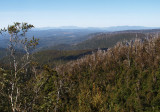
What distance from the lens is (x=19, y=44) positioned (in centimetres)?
1302

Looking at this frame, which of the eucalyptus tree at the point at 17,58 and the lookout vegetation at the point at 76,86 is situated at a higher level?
the eucalyptus tree at the point at 17,58

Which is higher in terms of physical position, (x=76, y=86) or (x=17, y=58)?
(x=17, y=58)

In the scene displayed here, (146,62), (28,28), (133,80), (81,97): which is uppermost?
(28,28)

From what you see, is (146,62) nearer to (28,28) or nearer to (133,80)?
(133,80)

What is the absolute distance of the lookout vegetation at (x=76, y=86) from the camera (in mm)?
12055

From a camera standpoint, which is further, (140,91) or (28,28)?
(140,91)

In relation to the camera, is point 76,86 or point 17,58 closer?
point 17,58

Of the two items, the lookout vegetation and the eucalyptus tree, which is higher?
the eucalyptus tree

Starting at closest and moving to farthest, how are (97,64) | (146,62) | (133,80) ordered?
(133,80)
(146,62)
(97,64)

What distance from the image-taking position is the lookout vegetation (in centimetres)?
1205

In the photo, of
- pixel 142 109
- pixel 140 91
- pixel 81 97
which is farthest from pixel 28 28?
pixel 140 91

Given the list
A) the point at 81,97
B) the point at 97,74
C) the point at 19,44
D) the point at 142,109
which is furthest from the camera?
the point at 97,74

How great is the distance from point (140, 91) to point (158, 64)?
21166mm

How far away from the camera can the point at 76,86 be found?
68.4 metres
